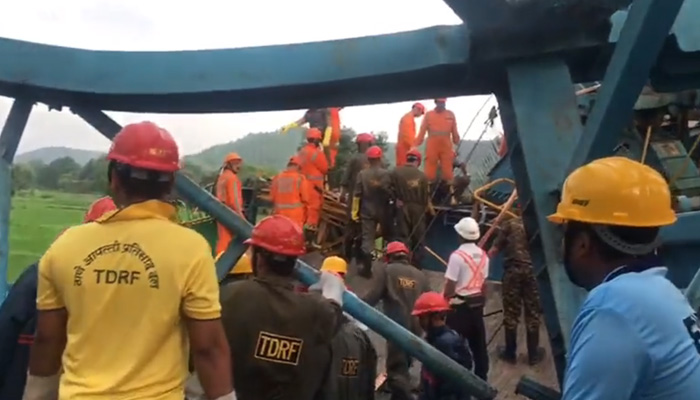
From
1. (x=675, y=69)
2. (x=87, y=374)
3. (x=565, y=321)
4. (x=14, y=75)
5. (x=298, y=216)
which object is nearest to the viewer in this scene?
(x=87, y=374)

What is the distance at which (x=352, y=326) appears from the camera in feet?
16.5

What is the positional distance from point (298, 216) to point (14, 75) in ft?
25.9

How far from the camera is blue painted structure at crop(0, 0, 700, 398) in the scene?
2.62 metres

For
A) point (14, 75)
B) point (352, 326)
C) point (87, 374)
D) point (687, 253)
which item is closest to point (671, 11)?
point (687, 253)

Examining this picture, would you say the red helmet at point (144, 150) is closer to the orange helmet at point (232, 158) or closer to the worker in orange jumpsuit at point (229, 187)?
the worker in orange jumpsuit at point (229, 187)

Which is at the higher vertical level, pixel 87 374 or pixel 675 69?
pixel 675 69

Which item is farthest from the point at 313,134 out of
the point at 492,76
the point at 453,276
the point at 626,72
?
the point at 626,72

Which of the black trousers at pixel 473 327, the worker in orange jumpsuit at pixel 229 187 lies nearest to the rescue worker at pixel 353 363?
the black trousers at pixel 473 327

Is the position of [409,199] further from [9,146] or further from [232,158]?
[9,146]

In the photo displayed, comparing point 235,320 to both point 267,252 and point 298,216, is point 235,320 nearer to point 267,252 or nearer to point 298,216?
point 267,252

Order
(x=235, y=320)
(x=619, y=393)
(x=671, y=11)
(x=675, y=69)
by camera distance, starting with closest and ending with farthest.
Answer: (x=619, y=393) < (x=671, y=11) < (x=675, y=69) < (x=235, y=320)

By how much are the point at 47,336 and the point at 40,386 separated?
171 mm

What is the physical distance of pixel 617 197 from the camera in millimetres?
1918

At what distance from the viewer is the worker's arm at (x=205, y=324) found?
2.61m
